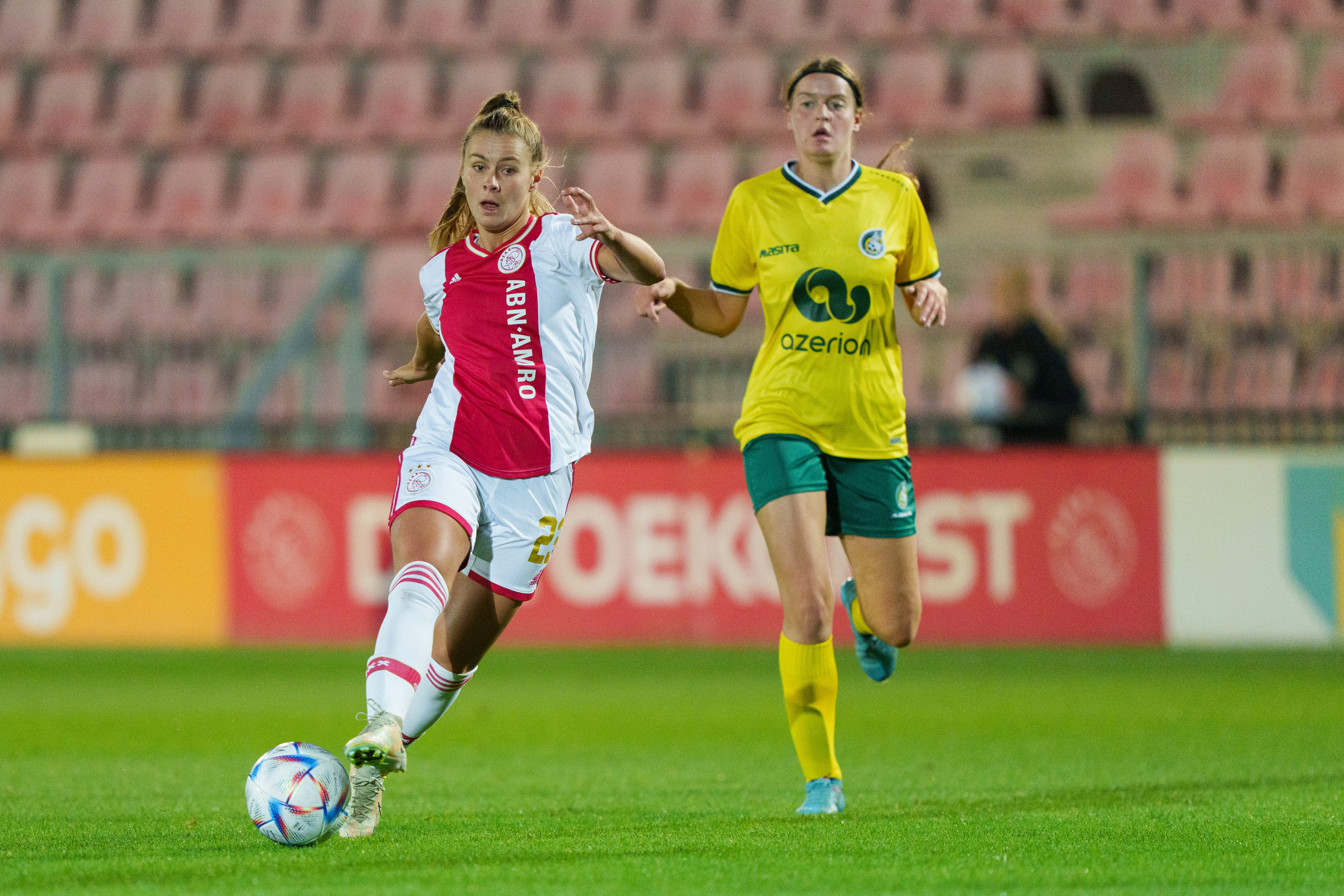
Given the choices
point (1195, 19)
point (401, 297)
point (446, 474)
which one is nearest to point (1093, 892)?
point (446, 474)

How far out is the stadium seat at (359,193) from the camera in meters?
15.4

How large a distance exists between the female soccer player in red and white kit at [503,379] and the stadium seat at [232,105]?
1223cm

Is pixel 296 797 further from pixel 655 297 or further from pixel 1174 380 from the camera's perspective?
pixel 1174 380

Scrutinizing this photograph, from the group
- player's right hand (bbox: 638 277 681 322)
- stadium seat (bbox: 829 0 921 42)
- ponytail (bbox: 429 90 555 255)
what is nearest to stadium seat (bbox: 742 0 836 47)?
stadium seat (bbox: 829 0 921 42)

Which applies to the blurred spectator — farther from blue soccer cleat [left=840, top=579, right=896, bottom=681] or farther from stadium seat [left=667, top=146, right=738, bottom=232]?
blue soccer cleat [left=840, top=579, right=896, bottom=681]

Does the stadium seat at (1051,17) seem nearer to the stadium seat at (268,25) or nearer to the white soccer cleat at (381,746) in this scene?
the stadium seat at (268,25)

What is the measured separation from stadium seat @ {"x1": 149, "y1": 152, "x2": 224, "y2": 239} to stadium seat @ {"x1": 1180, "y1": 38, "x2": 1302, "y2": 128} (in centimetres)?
851

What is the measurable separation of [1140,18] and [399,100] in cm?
669

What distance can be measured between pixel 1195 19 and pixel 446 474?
12.0 m

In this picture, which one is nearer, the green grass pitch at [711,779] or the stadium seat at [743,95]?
the green grass pitch at [711,779]

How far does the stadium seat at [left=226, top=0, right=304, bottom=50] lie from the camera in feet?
56.0

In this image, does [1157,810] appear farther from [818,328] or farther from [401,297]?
[401,297]

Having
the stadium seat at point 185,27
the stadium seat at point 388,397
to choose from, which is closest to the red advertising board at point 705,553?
the stadium seat at point 388,397

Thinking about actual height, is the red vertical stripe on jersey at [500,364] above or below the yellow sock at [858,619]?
above
